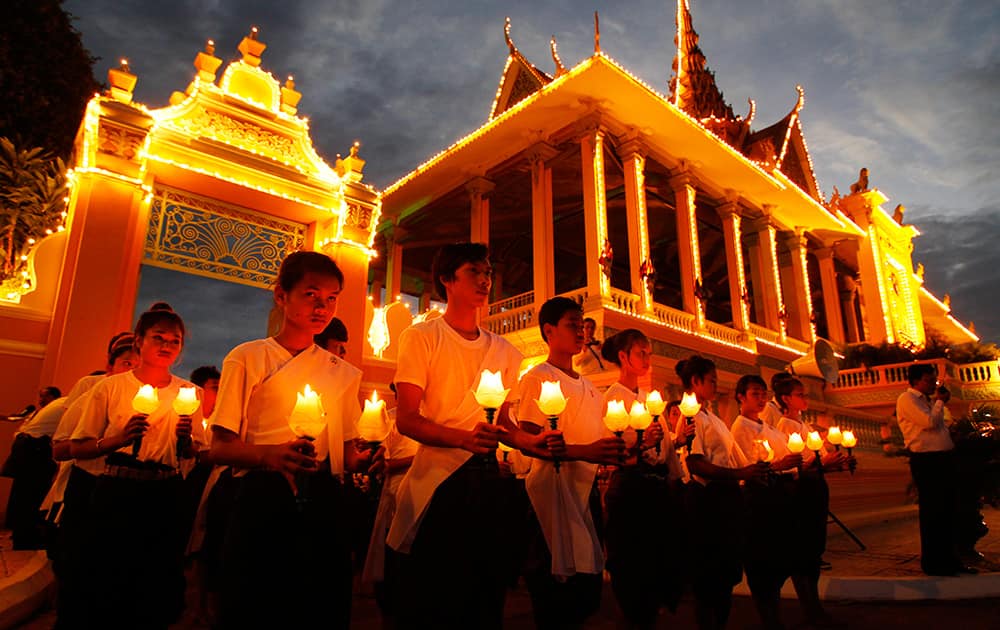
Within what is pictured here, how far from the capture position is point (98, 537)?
2.58 m

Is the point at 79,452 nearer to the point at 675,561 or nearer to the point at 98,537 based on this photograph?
the point at 98,537

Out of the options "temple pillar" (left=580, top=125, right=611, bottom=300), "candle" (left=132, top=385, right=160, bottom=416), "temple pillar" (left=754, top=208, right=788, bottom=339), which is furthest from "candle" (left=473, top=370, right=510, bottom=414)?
"temple pillar" (left=754, top=208, right=788, bottom=339)

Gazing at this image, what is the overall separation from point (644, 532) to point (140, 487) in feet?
7.56

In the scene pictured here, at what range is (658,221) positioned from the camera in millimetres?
20750

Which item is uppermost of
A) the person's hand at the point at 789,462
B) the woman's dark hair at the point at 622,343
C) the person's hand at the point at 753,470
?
the woman's dark hair at the point at 622,343

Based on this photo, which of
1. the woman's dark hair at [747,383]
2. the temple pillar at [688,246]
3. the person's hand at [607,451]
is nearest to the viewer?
the person's hand at [607,451]

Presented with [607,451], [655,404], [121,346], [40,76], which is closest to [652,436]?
[655,404]

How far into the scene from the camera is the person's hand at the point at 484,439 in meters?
1.78

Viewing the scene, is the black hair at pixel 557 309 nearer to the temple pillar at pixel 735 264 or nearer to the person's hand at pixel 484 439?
the person's hand at pixel 484 439

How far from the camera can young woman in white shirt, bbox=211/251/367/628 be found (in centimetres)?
172

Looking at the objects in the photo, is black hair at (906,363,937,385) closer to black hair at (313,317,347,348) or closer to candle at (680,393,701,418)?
candle at (680,393,701,418)

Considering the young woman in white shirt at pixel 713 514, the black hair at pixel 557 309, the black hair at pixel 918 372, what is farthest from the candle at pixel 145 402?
the black hair at pixel 918 372

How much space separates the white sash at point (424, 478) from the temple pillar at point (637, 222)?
12066 millimetres

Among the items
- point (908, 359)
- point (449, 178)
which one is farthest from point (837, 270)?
point (449, 178)
